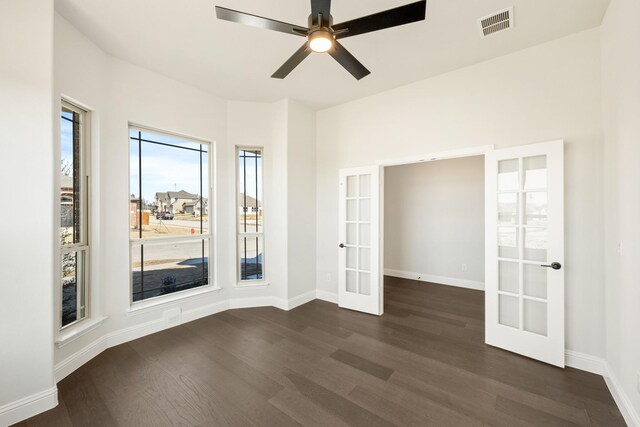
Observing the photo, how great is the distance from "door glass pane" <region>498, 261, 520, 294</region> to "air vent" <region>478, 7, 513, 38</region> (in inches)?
91.9

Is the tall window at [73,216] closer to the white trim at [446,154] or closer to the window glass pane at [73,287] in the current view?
the window glass pane at [73,287]

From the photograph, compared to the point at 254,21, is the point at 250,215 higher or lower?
lower

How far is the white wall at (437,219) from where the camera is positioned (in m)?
5.04

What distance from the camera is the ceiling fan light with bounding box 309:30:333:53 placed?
1.82 metres

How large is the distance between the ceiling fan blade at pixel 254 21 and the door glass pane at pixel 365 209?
247 centimetres

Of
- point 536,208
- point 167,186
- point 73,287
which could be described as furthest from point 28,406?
point 536,208

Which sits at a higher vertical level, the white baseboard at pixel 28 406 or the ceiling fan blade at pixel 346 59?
the ceiling fan blade at pixel 346 59

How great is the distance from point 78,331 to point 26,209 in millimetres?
1271

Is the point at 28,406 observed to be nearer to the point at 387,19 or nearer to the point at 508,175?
the point at 387,19

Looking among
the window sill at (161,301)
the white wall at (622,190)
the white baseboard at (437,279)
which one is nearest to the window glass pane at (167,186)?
the window sill at (161,301)

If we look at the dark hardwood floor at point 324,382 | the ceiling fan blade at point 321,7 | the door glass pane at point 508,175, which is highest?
the ceiling fan blade at point 321,7

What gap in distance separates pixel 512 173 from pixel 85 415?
4375 mm

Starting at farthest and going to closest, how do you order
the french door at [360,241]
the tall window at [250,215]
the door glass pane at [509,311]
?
the tall window at [250,215] < the french door at [360,241] < the door glass pane at [509,311]

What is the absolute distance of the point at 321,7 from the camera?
170 centimetres
